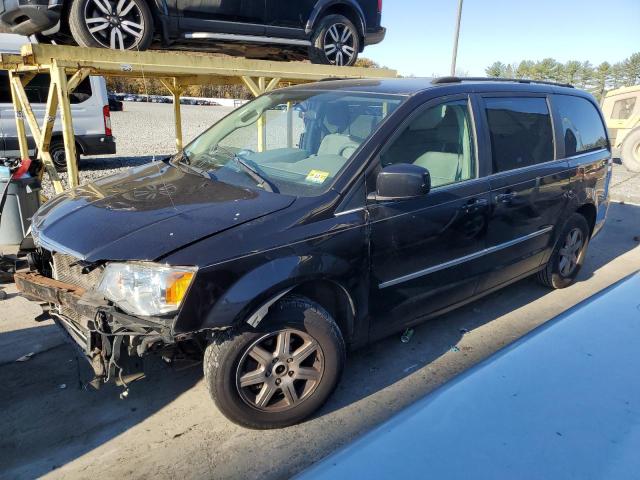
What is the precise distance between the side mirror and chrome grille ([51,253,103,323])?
5.04 ft

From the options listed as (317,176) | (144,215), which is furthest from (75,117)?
(317,176)

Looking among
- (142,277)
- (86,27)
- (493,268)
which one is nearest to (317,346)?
(142,277)

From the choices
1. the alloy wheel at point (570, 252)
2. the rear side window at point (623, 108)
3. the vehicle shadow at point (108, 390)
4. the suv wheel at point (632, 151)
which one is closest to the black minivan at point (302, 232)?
the vehicle shadow at point (108, 390)

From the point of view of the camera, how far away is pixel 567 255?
15.1ft

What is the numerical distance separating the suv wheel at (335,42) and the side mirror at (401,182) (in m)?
5.05

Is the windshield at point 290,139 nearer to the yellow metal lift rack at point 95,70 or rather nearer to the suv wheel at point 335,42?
the yellow metal lift rack at point 95,70

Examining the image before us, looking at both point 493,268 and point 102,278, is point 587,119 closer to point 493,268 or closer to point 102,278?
point 493,268

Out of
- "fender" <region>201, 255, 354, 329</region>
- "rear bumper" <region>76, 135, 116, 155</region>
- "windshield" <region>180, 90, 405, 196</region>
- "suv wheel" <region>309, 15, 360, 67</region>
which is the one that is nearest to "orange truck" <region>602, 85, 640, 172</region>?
"suv wheel" <region>309, 15, 360, 67</region>

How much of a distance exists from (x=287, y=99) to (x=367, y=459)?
300 centimetres

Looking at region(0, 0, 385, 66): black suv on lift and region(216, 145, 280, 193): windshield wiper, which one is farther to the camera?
region(0, 0, 385, 66): black suv on lift

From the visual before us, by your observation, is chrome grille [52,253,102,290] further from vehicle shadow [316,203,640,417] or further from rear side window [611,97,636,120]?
rear side window [611,97,636,120]

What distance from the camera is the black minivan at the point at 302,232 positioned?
2.34m

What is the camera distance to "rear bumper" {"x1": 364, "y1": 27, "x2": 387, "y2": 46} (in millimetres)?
7844

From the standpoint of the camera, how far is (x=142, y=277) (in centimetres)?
228
